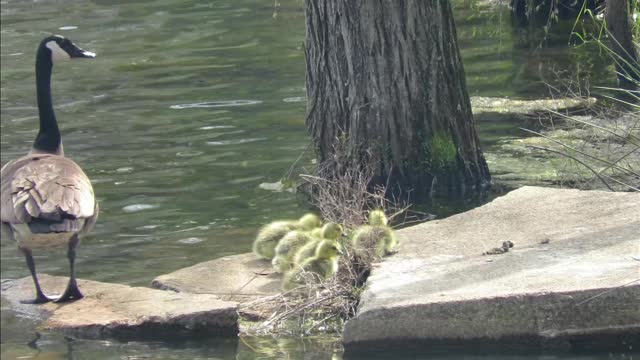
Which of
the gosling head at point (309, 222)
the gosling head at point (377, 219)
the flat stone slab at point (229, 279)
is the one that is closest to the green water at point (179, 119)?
the flat stone slab at point (229, 279)

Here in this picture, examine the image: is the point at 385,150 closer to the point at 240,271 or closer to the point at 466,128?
the point at 466,128

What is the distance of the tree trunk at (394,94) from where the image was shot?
8.77 m

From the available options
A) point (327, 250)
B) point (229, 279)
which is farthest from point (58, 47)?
point (327, 250)

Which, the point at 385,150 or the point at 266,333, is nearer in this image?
the point at 266,333

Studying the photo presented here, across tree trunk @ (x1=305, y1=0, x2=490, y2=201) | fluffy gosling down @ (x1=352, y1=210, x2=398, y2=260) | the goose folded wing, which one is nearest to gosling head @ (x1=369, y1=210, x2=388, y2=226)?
fluffy gosling down @ (x1=352, y1=210, x2=398, y2=260)

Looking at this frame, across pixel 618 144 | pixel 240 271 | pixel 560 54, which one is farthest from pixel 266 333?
pixel 560 54

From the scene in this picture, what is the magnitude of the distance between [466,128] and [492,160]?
3.45 feet

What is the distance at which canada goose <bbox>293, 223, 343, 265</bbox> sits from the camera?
694 cm

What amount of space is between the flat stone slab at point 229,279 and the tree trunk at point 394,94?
4.50 ft

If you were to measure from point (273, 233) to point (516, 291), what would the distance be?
210cm

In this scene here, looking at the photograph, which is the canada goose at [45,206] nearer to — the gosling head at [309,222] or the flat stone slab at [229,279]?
the flat stone slab at [229,279]

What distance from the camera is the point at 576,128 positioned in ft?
33.8

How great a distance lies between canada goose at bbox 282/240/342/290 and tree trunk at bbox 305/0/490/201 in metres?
1.94

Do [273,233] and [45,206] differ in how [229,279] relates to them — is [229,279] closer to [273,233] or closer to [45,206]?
[273,233]
